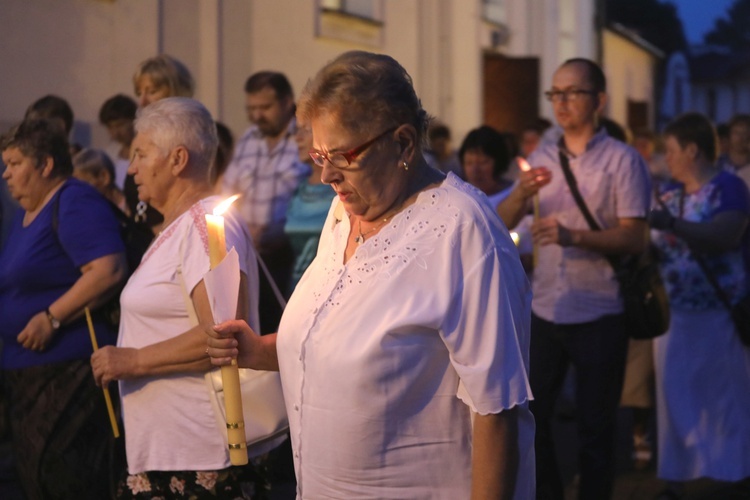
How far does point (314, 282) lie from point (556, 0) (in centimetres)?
1963

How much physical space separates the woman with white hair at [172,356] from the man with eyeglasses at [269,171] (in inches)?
109

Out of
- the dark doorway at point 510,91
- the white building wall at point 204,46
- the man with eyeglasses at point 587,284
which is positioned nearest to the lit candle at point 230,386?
the man with eyeglasses at point 587,284

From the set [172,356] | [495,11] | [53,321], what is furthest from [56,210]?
[495,11]

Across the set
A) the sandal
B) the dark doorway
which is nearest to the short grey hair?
the sandal

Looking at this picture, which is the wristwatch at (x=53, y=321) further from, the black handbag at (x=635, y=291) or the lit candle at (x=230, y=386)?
the black handbag at (x=635, y=291)

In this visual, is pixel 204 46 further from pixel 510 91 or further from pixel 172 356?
pixel 172 356

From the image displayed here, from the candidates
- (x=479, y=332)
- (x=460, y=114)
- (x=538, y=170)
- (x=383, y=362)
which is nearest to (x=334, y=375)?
(x=383, y=362)

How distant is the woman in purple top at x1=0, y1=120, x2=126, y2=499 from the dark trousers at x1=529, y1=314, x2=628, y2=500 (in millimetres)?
1962

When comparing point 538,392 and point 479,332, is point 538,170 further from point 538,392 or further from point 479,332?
point 479,332

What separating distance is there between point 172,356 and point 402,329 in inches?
51.0

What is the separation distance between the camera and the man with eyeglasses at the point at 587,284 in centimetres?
563

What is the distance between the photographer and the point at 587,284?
18.7ft

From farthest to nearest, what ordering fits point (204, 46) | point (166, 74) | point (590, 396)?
1. point (204, 46)
2. point (166, 74)
3. point (590, 396)

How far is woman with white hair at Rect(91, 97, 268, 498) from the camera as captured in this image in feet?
12.8
